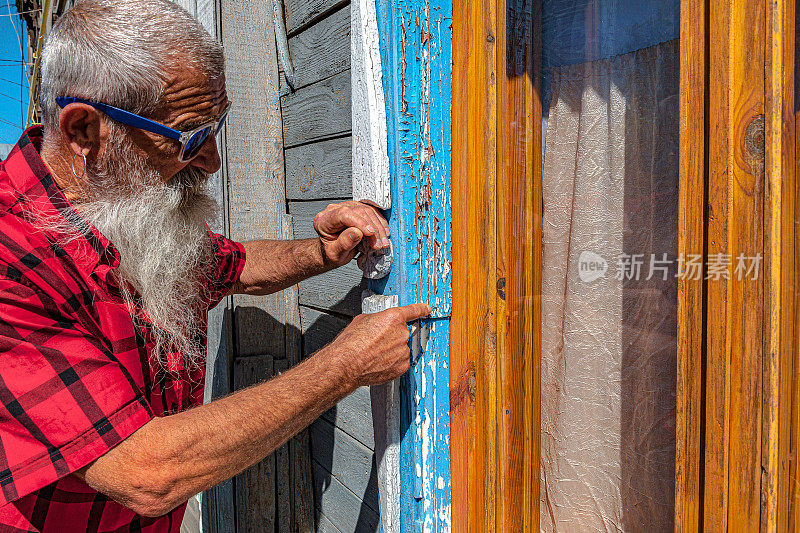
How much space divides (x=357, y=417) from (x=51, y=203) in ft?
3.55

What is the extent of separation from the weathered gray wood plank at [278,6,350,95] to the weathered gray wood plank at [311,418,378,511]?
126 cm

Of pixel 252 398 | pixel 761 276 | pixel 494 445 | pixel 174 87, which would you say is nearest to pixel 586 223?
pixel 761 276

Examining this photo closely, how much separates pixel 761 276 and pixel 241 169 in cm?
194

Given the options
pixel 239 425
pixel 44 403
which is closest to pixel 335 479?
pixel 239 425

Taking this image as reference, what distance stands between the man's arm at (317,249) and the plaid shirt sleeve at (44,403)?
24.0 inches

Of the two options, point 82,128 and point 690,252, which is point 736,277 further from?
point 82,128

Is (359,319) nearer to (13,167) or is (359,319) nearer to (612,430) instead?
(612,430)

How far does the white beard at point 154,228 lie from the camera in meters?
1.27

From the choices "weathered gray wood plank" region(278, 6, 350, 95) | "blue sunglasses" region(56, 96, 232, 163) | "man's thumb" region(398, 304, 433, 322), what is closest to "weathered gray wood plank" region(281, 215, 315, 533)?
"weathered gray wood plank" region(278, 6, 350, 95)

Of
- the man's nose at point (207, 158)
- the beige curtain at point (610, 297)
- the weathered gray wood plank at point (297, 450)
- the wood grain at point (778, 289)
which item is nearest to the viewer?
the wood grain at point (778, 289)

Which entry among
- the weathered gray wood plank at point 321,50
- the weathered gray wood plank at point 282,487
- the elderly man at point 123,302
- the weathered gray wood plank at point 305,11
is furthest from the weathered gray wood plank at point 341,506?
the weathered gray wood plank at point 305,11

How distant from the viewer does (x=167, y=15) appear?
4.03ft

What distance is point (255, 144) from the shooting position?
220cm

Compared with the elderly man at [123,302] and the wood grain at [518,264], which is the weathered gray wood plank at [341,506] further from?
the wood grain at [518,264]
